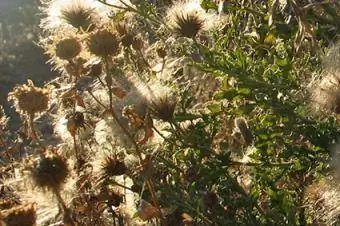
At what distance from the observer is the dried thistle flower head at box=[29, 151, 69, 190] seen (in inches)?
67.6

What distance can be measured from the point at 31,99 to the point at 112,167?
337 mm

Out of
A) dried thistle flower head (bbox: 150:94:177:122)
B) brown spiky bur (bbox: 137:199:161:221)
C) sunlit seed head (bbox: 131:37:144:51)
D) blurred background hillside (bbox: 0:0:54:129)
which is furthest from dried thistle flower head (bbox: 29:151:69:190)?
blurred background hillside (bbox: 0:0:54:129)

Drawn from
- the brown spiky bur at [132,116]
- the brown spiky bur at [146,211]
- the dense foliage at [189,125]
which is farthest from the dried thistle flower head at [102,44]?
the brown spiky bur at [146,211]

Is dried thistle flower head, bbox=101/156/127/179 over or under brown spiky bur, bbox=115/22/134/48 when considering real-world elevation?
under

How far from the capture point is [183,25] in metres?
2.46

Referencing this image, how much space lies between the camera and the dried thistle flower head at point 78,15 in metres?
2.41

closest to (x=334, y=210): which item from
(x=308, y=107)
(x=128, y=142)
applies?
(x=308, y=107)

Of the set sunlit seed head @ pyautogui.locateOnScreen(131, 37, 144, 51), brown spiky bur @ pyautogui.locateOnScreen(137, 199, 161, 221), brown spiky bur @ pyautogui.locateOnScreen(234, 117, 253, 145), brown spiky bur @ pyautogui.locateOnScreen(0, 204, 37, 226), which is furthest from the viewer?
sunlit seed head @ pyautogui.locateOnScreen(131, 37, 144, 51)

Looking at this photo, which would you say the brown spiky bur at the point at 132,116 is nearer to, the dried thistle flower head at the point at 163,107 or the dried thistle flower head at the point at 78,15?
the dried thistle flower head at the point at 163,107

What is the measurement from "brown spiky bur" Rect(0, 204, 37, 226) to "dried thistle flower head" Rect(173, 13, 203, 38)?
1.03 meters

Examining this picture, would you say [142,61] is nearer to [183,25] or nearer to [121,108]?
[183,25]

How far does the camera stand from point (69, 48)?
2051 millimetres

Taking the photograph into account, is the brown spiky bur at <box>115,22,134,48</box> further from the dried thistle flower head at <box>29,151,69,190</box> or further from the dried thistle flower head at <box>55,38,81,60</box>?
the dried thistle flower head at <box>29,151,69,190</box>

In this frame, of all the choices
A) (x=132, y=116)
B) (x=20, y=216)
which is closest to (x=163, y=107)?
(x=132, y=116)
